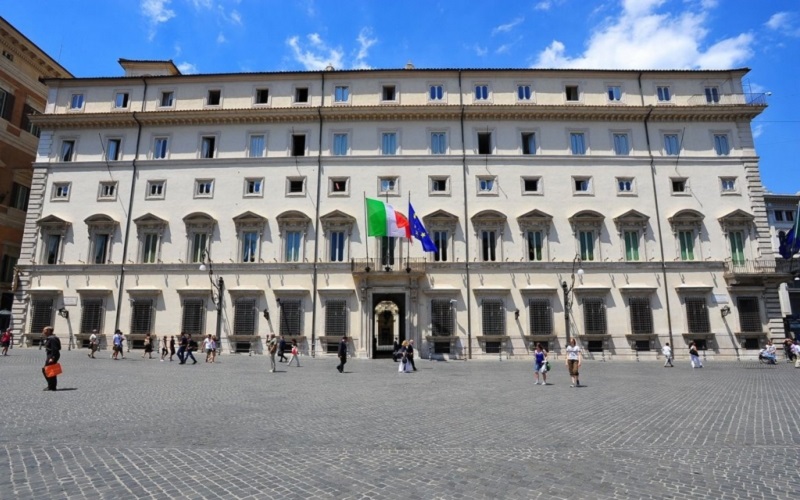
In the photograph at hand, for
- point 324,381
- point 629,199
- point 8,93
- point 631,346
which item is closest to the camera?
point 324,381

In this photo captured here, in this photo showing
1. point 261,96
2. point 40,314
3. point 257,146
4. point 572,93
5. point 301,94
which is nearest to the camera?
point 40,314

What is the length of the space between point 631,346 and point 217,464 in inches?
1108

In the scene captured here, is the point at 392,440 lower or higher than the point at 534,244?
lower

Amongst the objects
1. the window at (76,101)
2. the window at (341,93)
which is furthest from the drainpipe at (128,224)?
the window at (341,93)

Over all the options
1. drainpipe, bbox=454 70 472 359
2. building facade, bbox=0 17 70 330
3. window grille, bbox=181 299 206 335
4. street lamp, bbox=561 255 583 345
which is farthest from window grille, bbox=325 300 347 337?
building facade, bbox=0 17 70 330

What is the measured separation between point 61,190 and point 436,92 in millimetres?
27923

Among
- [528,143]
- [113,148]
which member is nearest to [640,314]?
[528,143]

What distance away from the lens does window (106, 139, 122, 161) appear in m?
32.6

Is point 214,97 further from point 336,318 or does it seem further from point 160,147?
point 336,318

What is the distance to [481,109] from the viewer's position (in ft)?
103

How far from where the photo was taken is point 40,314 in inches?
1183

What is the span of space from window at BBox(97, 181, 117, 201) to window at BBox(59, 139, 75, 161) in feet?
11.6

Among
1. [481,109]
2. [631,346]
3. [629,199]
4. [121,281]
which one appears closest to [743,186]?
[629,199]

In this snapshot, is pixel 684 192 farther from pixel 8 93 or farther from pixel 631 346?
pixel 8 93
